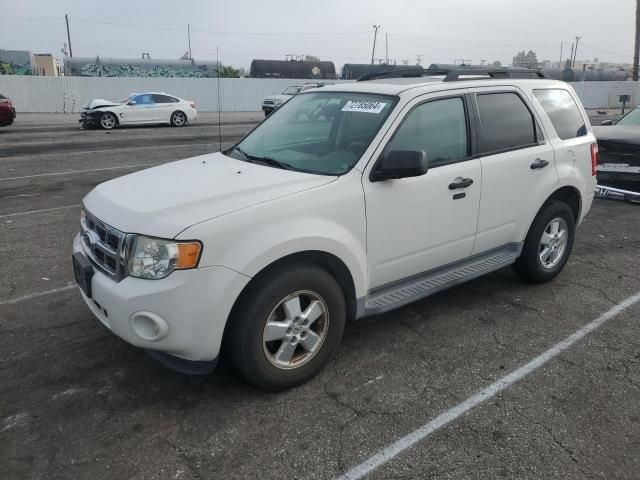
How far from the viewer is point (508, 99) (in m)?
4.47

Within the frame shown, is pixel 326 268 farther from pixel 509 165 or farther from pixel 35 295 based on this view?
pixel 35 295

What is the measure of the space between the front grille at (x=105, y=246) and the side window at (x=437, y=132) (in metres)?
1.80

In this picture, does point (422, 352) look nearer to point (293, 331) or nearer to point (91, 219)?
point (293, 331)

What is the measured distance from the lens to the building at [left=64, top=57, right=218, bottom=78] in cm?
4634

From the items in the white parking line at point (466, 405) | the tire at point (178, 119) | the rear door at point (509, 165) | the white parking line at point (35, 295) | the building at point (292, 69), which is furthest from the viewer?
the building at point (292, 69)

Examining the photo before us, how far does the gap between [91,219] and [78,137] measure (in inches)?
626

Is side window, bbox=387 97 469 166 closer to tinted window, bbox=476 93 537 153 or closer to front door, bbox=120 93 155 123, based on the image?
tinted window, bbox=476 93 537 153

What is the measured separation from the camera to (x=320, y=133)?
3.98 m

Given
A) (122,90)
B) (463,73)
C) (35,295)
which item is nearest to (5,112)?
(122,90)

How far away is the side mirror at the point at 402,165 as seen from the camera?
3314mm

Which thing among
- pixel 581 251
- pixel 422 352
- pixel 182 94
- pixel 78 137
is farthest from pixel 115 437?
pixel 182 94

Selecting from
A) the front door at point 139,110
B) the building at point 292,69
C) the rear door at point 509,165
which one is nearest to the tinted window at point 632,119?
the rear door at point 509,165

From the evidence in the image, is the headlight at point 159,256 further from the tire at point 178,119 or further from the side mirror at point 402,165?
the tire at point 178,119

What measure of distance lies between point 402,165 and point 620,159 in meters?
6.32
